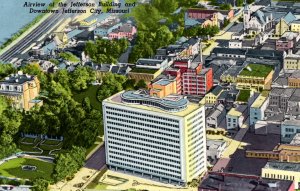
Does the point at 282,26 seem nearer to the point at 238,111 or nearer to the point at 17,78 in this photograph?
the point at 238,111

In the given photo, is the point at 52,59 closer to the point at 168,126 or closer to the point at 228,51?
the point at 228,51

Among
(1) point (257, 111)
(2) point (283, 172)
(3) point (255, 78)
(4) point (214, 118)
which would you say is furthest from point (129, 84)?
(2) point (283, 172)

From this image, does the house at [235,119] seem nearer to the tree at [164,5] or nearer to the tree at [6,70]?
the tree at [6,70]

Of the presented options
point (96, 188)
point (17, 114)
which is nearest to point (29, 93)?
point (17, 114)

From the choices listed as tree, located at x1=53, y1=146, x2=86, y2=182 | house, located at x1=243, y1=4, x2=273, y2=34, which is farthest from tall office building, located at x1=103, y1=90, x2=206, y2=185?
house, located at x1=243, y1=4, x2=273, y2=34

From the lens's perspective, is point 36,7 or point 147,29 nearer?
point 147,29

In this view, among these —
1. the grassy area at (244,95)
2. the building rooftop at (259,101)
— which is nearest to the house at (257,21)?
the grassy area at (244,95)
